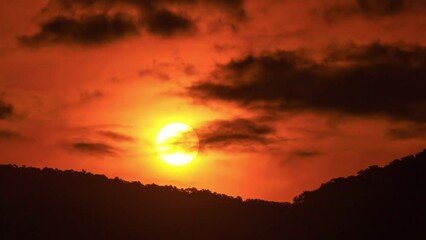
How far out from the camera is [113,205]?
9081 cm

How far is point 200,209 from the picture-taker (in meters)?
92.2

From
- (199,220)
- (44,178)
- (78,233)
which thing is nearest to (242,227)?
(199,220)

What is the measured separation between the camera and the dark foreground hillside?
84875 millimetres

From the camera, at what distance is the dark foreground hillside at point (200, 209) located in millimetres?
84875

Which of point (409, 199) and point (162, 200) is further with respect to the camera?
point (162, 200)

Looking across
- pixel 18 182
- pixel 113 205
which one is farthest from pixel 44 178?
pixel 113 205

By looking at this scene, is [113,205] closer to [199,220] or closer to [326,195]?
[199,220]

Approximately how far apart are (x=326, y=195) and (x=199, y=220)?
14.5 meters

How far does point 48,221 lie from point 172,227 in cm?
1270

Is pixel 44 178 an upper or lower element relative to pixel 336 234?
upper

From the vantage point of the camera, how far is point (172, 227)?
288 ft

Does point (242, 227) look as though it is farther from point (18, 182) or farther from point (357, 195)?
point (18, 182)

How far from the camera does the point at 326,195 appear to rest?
305ft

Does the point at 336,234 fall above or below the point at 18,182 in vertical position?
below
